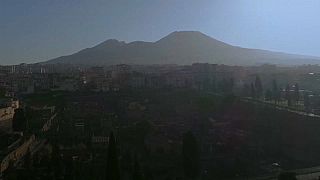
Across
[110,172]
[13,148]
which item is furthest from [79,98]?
[110,172]

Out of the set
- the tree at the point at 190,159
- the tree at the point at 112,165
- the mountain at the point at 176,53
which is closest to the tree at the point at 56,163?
the tree at the point at 112,165

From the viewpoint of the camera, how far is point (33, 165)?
34.3ft

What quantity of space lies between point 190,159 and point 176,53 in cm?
7521

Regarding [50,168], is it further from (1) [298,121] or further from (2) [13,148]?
(1) [298,121]

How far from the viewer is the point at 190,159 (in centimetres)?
1013

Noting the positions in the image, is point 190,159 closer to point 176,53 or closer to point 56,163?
point 56,163

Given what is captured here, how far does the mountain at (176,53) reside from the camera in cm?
7906

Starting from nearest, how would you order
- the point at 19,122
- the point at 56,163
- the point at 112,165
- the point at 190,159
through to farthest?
1. the point at 112,165
2. the point at 56,163
3. the point at 190,159
4. the point at 19,122

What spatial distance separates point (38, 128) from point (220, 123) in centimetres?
601

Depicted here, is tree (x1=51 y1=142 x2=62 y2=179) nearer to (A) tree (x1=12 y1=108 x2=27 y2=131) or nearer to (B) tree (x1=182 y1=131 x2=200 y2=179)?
(B) tree (x1=182 y1=131 x2=200 y2=179)

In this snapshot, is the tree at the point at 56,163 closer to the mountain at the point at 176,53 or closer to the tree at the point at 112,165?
the tree at the point at 112,165

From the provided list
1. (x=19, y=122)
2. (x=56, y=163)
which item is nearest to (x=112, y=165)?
(x=56, y=163)

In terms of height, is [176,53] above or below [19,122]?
above

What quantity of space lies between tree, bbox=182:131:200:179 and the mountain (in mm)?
65603
